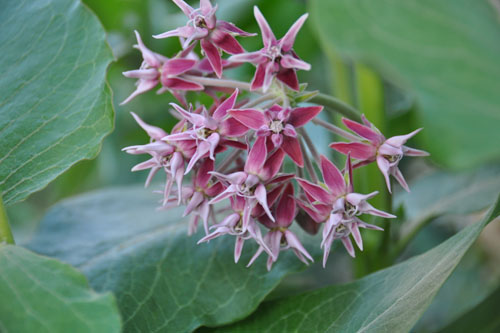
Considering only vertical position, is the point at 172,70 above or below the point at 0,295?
above

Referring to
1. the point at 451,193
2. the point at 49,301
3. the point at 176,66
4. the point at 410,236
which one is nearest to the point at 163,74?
the point at 176,66

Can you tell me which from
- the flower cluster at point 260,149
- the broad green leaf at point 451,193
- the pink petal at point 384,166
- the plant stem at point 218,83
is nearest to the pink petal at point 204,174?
the flower cluster at point 260,149

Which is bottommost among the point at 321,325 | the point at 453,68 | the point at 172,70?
the point at 321,325

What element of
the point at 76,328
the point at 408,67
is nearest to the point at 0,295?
the point at 76,328

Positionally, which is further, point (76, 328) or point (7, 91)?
point (7, 91)

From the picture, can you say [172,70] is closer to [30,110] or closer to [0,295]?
[30,110]

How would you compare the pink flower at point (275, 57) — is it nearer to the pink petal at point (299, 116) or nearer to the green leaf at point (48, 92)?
the pink petal at point (299, 116)

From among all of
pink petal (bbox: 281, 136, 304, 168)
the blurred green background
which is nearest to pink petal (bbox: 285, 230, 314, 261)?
pink petal (bbox: 281, 136, 304, 168)

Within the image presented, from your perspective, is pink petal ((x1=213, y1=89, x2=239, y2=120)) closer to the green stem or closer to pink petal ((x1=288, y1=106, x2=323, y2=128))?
pink petal ((x1=288, y1=106, x2=323, y2=128))
